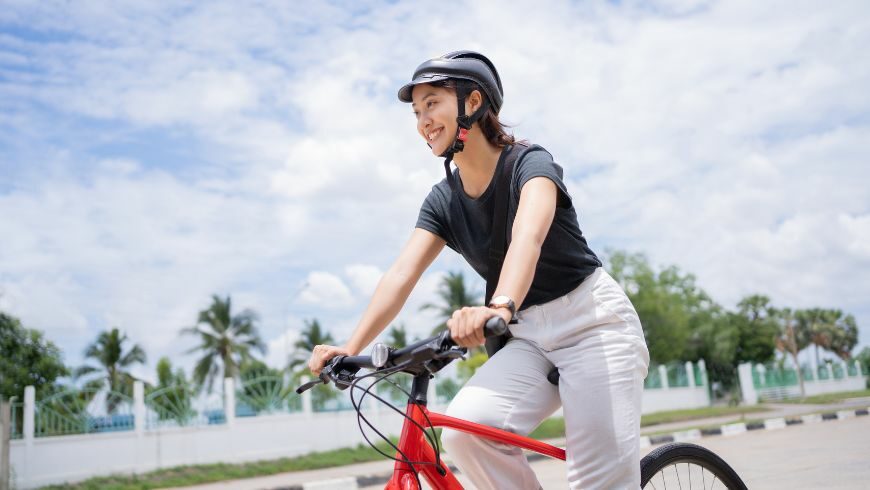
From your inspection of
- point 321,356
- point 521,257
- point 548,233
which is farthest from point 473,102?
point 321,356

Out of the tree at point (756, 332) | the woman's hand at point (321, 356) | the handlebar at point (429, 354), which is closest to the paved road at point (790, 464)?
the woman's hand at point (321, 356)

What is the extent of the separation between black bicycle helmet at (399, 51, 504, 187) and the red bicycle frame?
2.47ft

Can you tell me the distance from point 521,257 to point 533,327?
1.43 ft

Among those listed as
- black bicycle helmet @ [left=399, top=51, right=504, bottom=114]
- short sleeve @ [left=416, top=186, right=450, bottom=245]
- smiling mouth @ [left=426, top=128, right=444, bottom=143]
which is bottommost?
short sleeve @ [left=416, top=186, right=450, bottom=245]

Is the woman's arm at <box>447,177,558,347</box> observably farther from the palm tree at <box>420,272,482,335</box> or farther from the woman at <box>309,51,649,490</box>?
the palm tree at <box>420,272,482,335</box>

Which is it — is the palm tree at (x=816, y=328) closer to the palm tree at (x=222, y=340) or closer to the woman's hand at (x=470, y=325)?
the palm tree at (x=222, y=340)

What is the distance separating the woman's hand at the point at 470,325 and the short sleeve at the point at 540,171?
1.82ft

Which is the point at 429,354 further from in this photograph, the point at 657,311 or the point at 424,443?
the point at 657,311

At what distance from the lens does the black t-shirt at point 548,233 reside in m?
2.21

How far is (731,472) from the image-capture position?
9.61ft

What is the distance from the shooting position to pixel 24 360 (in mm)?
25266

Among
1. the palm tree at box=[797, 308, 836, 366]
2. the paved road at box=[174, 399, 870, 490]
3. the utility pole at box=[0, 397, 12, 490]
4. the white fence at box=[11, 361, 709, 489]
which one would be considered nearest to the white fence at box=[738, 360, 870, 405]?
the palm tree at box=[797, 308, 836, 366]

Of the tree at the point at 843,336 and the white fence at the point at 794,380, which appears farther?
the tree at the point at 843,336

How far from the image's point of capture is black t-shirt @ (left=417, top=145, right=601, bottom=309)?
2209mm
